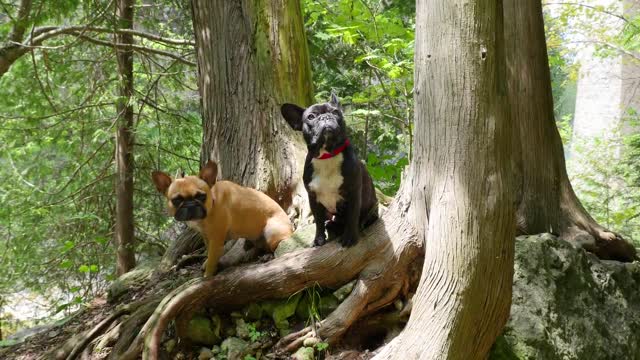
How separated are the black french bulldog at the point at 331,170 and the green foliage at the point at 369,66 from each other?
275cm

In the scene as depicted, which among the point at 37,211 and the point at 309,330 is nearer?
the point at 309,330

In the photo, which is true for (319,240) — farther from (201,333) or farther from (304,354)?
(201,333)

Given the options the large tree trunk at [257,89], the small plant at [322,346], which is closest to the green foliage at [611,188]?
the large tree trunk at [257,89]

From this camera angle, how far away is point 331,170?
14.4 ft

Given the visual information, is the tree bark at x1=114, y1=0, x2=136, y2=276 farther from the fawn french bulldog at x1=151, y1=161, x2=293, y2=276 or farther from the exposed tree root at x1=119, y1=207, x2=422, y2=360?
the exposed tree root at x1=119, y1=207, x2=422, y2=360

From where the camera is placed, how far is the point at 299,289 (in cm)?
461

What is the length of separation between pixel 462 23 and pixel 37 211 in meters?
7.65

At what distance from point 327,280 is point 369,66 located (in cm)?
603

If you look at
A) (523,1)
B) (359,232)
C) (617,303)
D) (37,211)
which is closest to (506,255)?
(359,232)

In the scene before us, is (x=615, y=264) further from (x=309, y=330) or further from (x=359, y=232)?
(x=309, y=330)

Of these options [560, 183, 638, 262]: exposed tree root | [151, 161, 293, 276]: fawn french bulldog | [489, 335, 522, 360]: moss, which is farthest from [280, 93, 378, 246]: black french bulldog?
[560, 183, 638, 262]: exposed tree root

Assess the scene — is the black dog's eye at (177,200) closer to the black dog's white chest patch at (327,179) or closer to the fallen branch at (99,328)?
the black dog's white chest patch at (327,179)

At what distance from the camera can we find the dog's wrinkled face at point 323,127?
4.09 m

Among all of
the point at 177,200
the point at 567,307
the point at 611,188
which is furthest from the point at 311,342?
the point at 611,188
